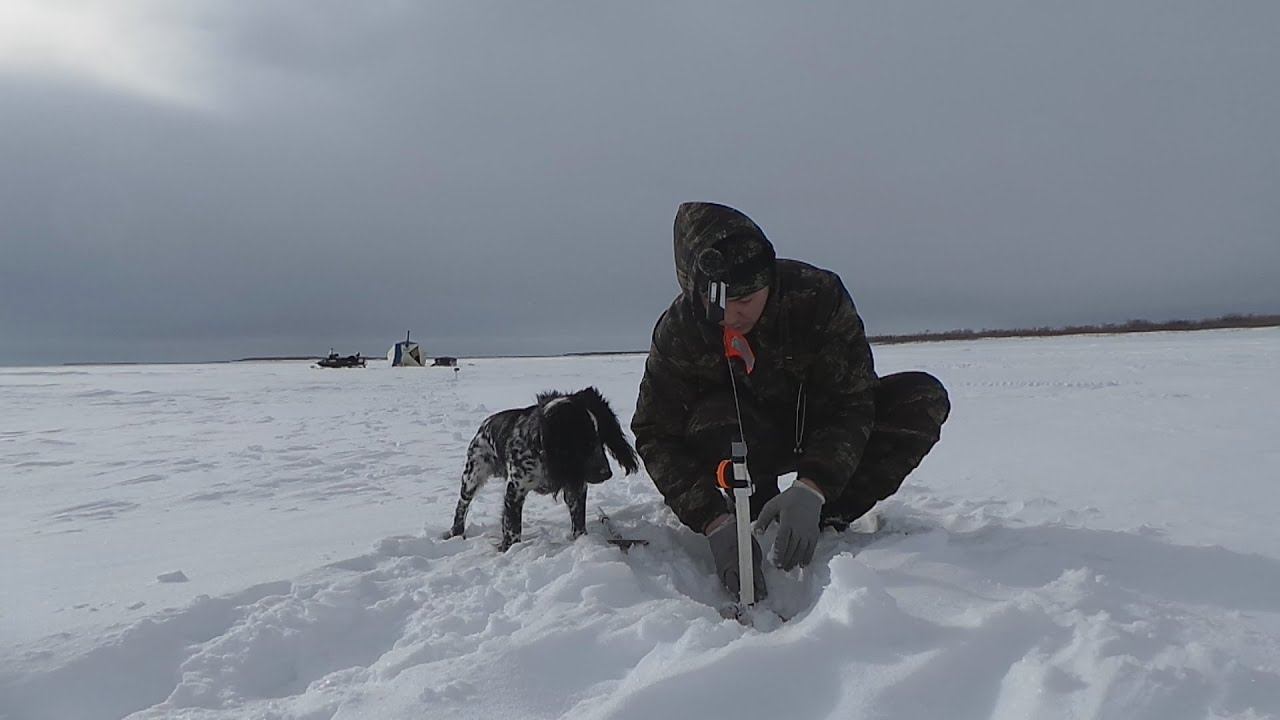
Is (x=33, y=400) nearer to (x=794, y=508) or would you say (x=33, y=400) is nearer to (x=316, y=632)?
(x=316, y=632)

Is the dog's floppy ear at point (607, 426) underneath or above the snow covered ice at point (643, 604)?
above

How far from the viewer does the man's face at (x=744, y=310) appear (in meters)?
2.82

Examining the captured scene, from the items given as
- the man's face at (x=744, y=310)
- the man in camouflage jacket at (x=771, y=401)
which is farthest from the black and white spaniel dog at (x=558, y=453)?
the man's face at (x=744, y=310)

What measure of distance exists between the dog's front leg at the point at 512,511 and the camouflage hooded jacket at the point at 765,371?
0.94 metres

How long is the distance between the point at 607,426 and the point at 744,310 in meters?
1.39

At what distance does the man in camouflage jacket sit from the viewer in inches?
108

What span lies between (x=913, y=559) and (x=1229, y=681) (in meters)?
1.02

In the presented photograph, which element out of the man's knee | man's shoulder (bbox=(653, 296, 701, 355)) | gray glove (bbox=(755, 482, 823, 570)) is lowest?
gray glove (bbox=(755, 482, 823, 570))

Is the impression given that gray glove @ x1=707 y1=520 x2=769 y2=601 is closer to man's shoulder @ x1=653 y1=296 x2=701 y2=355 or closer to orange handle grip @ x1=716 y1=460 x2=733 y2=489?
orange handle grip @ x1=716 y1=460 x2=733 y2=489

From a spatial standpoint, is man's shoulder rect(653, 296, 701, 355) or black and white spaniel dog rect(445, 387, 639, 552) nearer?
man's shoulder rect(653, 296, 701, 355)

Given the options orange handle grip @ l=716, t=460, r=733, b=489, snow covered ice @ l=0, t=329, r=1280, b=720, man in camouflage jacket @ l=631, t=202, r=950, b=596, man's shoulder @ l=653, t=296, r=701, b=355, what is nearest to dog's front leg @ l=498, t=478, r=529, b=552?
snow covered ice @ l=0, t=329, r=1280, b=720

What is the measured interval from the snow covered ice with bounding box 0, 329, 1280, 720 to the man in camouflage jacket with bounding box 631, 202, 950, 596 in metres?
0.29

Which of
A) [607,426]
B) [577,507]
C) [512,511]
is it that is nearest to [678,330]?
[607,426]

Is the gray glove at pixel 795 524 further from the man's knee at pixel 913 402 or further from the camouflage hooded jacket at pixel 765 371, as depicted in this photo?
the man's knee at pixel 913 402
